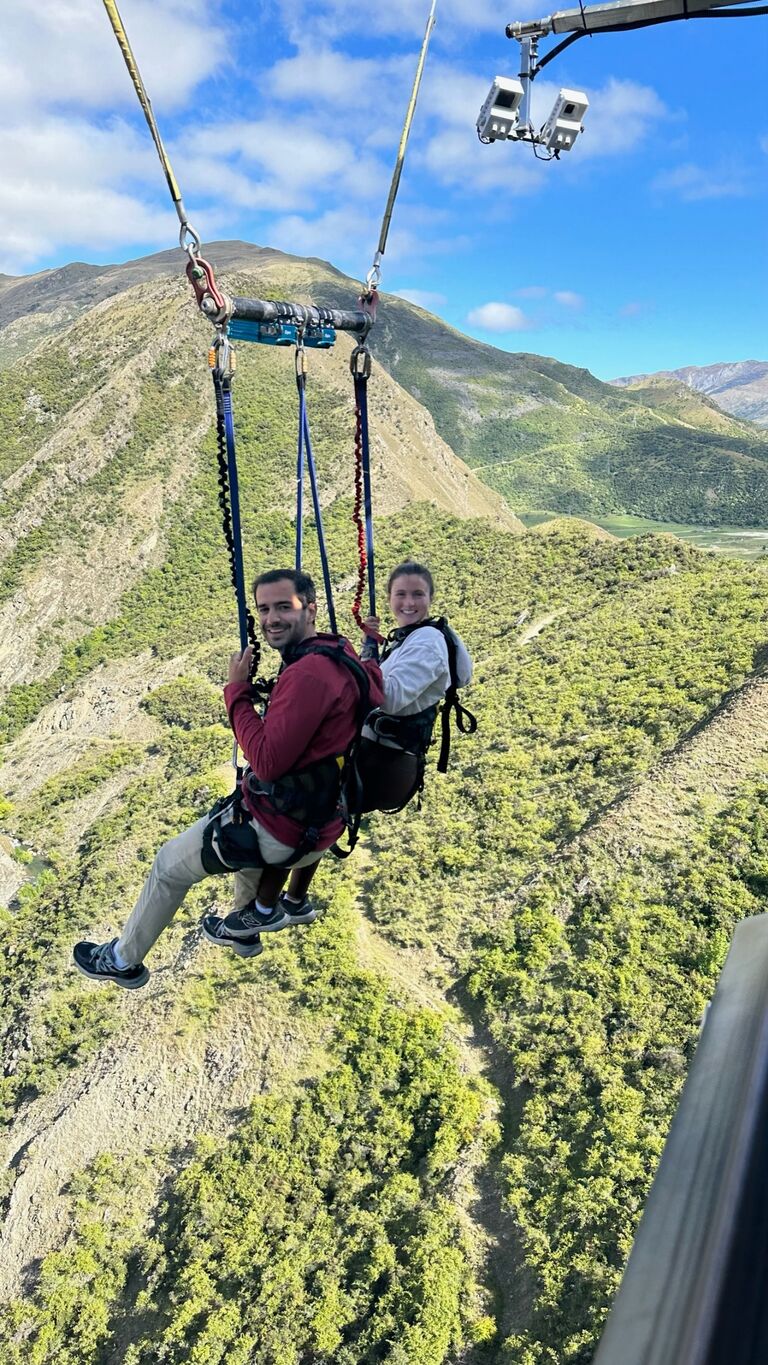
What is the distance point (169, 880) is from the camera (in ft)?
16.2

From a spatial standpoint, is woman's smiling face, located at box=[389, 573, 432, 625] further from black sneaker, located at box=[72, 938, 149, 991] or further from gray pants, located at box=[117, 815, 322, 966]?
black sneaker, located at box=[72, 938, 149, 991]

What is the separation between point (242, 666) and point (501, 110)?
4.35 meters

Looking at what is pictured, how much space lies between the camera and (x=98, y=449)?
6806cm

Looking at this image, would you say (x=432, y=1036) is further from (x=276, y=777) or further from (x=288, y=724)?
(x=288, y=724)

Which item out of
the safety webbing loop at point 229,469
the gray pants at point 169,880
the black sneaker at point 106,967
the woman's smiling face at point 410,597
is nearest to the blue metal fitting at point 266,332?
the safety webbing loop at point 229,469

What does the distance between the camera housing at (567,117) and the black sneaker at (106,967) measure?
21.3ft

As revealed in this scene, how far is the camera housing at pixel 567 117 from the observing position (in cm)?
525

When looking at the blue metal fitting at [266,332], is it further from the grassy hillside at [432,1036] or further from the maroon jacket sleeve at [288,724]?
the grassy hillside at [432,1036]

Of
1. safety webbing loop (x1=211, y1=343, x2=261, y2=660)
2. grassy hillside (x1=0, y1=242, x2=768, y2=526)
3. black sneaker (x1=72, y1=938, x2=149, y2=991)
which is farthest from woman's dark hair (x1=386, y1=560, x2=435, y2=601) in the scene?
grassy hillside (x1=0, y1=242, x2=768, y2=526)

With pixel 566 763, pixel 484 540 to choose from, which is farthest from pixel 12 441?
pixel 566 763

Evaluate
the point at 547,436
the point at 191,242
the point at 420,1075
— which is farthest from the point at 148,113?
the point at 547,436

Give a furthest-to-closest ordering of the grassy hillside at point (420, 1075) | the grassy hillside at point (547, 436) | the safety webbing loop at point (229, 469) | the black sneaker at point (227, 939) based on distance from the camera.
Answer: the grassy hillside at point (547, 436) → the grassy hillside at point (420, 1075) → the black sneaker at point (227, 939) → the safety webbing loop at point (229, 469)

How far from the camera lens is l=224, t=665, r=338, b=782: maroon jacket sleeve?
413 cm

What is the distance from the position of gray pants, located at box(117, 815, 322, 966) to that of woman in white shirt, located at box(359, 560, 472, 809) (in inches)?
28.5
